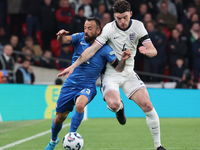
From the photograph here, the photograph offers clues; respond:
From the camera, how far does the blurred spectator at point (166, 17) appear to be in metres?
13.8

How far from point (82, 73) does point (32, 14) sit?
27.4 ft

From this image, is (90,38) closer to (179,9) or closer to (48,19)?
(48,19)

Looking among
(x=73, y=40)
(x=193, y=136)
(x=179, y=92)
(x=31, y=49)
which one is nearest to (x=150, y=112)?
(x=73, y=40)

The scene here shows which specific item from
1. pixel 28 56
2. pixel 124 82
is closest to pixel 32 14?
pixel 28 56

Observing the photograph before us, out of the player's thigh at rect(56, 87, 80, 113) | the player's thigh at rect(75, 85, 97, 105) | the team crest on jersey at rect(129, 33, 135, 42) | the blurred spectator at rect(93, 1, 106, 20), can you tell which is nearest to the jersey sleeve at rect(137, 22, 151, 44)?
the team crest on jersey at rect(129, 33, 135, 42)

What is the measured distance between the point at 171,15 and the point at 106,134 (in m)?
7.44

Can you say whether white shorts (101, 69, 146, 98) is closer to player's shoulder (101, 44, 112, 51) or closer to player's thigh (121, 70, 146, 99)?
player's thigh (121, 70, 146, 99)

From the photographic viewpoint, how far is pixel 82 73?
19.4 feet

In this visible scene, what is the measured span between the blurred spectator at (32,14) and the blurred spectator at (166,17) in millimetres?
4507

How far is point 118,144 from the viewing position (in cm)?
648

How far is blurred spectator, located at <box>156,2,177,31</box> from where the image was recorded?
1377 centimetres

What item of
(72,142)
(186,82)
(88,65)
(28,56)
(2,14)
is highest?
(2,14)

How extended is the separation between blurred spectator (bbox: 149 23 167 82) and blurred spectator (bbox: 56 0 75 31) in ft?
10.3

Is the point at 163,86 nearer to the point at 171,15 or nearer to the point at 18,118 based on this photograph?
the point at 171,15
